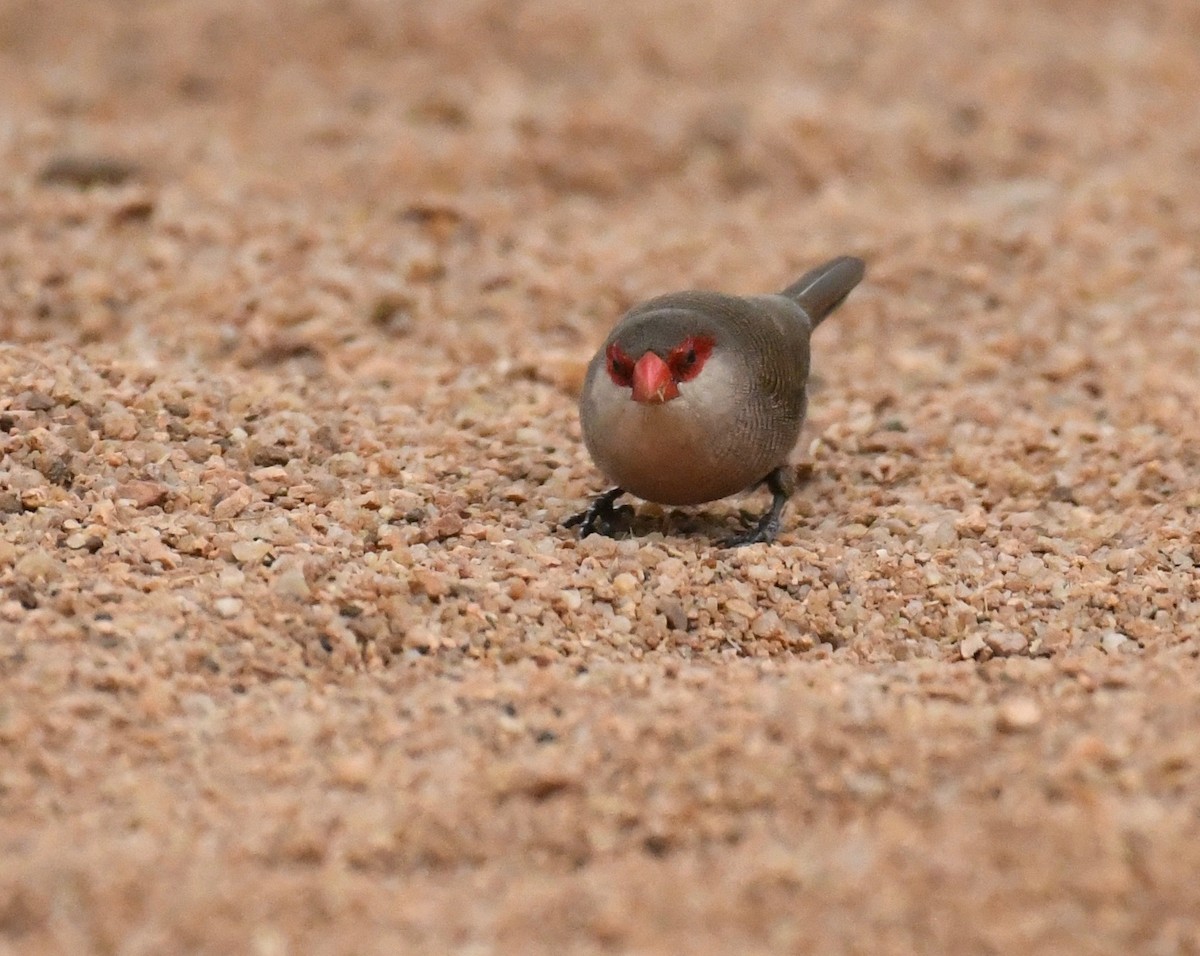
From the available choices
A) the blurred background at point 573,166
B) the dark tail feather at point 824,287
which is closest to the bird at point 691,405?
the dark tail feather at point 824,287

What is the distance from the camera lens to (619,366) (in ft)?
13.1

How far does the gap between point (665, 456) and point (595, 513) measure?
0.38 m

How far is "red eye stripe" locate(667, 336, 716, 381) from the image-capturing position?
3984mm

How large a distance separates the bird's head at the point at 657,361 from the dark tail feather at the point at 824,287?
35.4 inches

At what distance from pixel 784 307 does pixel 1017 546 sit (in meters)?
0.90

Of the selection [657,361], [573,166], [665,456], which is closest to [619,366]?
[657,361]

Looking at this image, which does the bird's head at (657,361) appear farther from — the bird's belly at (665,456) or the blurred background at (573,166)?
the blurred background at (573,166)

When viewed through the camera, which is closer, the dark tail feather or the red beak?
the red beak

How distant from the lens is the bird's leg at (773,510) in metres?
4.29

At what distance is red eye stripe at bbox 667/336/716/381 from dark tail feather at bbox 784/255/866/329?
86 cm

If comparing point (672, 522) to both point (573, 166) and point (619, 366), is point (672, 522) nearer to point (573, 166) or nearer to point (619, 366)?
point (619, 366)

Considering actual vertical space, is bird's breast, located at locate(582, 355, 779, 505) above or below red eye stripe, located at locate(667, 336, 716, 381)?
below

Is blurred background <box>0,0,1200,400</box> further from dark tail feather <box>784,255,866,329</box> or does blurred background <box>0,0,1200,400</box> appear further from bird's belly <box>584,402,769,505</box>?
bird's belly <box>584,402,769,505</box>

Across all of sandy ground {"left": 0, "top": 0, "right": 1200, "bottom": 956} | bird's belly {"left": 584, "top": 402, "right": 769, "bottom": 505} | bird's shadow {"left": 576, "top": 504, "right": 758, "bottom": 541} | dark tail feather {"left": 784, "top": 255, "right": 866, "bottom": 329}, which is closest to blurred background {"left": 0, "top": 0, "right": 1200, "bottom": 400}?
sandy ground {"left": 0, "top": 0, "right": 1200, "bottom": 956}
